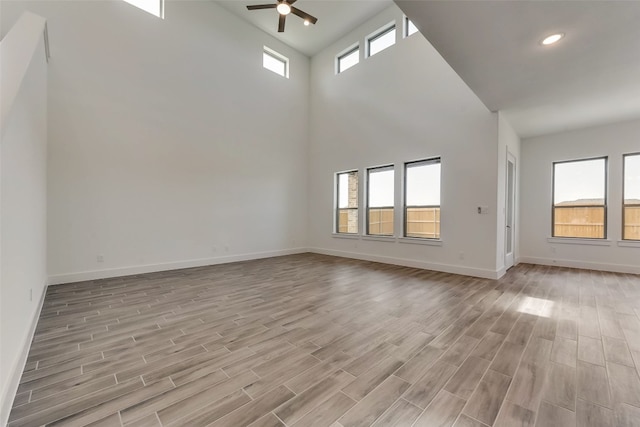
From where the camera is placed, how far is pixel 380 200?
20.6 feet

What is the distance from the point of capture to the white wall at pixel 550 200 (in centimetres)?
491

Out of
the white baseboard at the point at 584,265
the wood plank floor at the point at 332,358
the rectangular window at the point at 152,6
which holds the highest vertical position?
the rectangular window at the point at 152,6

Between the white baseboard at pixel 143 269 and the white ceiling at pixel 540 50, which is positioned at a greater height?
the white ceiling at pixel 540 50

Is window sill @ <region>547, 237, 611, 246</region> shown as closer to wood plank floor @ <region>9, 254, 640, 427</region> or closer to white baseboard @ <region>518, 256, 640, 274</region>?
white baseboard @ <region>518, 256, 640, 274</region>

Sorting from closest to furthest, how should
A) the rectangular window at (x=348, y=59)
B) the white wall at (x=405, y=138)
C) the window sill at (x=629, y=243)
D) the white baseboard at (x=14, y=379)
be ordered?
the white baseboard at (x=14, y=379) → the white wall at (x=405, y=138) → the window sill at (x=629, y=243) → the rectangular window at (x=348, y=59)

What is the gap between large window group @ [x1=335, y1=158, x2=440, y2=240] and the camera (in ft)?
17.5

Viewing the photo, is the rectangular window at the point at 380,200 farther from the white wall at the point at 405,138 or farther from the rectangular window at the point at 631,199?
the rectangular window at the point at 631,199

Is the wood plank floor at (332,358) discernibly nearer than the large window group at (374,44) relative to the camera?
Yes

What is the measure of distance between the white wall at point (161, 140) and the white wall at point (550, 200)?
569 centimetres

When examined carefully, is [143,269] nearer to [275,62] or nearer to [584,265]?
[275,62]

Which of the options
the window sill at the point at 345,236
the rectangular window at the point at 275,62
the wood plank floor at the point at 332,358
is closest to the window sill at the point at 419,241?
the window sill at the point at 345,236

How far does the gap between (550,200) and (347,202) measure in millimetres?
4451

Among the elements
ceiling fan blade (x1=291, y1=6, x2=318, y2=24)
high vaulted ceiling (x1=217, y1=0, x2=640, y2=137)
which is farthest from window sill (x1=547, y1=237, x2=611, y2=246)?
ceiling fan blade (x1=291, y1=6, x2=318, y2=24)

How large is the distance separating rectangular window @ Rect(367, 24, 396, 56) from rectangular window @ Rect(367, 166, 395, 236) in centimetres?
287
